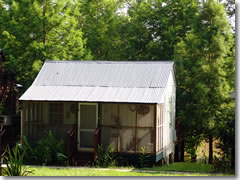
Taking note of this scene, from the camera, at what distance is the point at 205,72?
19.8 meters

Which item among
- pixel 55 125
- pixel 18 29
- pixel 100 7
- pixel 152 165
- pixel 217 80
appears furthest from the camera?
pixel 100 7

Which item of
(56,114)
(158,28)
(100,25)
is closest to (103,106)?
(56,114)

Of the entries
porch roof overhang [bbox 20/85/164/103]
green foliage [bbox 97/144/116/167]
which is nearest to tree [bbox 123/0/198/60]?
porch roof overhang [bbox 20/85/164/103]

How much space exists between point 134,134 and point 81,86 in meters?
2.92

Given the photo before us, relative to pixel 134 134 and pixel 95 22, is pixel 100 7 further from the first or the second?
A: pixel 134 134

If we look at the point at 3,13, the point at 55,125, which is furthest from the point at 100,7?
the point at 55,125

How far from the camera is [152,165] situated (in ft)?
51.3

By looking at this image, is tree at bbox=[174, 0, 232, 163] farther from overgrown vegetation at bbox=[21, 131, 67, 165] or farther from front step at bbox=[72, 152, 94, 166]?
overgrown vegetation at bbox=[21, 131, 67, 165]

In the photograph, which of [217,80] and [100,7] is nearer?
[217,80]

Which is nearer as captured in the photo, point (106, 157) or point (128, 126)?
point (106, 157)

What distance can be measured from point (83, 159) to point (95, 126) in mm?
1358

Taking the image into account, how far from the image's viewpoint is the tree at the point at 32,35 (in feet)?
71.8

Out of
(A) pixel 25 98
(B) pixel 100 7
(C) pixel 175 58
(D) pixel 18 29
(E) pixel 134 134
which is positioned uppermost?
(B) pixel 100 7

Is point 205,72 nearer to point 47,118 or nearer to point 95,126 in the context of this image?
point 95,126
